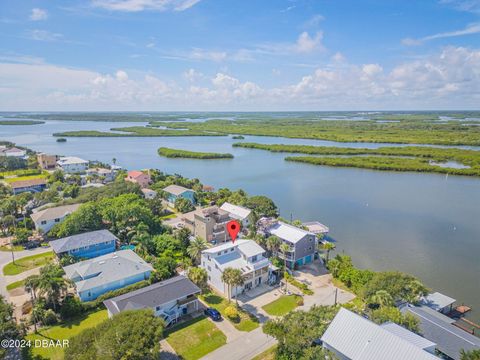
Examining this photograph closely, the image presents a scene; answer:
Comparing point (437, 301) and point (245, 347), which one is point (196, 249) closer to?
point (245, 347)

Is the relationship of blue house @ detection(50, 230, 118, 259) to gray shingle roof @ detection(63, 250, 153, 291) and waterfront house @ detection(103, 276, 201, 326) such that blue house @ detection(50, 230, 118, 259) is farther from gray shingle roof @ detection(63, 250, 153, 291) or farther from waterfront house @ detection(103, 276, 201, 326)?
waterfront house @ detection(103, 276, 201, 326)

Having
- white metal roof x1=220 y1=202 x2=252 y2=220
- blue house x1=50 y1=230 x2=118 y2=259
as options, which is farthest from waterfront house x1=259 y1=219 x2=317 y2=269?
blue house x1=50 y1=230 x2=118 y2=259

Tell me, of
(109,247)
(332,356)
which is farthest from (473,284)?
(109,247)

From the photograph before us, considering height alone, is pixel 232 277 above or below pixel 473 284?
above

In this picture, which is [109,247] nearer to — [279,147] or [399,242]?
[399,242]

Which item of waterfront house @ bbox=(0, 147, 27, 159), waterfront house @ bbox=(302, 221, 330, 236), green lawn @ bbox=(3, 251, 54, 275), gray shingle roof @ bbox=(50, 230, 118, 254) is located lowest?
green lawn @ bbox=(3, 251, 54, 275)

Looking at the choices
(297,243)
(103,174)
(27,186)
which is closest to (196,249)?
(297,243)

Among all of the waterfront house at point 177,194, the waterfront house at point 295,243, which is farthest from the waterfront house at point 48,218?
the waterfront house at point 295,243
